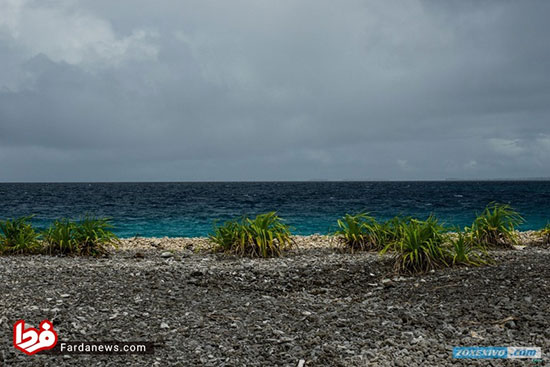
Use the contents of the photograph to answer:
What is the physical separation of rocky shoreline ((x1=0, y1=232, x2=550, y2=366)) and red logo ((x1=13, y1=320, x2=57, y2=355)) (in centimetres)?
9

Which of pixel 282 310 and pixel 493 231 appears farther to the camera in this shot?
pixel 493 231

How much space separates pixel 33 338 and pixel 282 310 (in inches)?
102

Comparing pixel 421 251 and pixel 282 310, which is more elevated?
pixel 421 251

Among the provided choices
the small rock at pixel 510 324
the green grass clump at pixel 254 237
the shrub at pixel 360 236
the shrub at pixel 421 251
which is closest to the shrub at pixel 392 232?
the shrub at pixel 360 236

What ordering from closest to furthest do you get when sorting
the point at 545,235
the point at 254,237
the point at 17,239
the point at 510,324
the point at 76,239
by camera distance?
the point at 510,324 < the point at 254,237 < the point at 76,239 < the point at 17,239 < the point at 545,235

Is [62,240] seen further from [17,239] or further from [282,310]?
[282,310]

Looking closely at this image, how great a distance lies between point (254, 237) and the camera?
29.5 ft

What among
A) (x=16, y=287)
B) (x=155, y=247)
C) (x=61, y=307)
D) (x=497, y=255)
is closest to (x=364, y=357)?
(x=61, y=307)

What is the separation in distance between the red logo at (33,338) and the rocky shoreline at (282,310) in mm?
93

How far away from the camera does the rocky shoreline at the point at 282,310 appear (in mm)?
4109

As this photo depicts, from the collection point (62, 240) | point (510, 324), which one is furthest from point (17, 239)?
point (510, 324)

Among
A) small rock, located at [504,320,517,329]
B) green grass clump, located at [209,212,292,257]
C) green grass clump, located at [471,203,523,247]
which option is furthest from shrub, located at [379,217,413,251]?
small rock, located at [504,320,517,329]

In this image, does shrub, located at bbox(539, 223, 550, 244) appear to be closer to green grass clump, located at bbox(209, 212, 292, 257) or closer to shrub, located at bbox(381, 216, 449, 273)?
shrub, located at bbox(381, 216, 449, 273)

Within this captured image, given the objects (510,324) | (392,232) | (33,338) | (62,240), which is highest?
(392,232)
